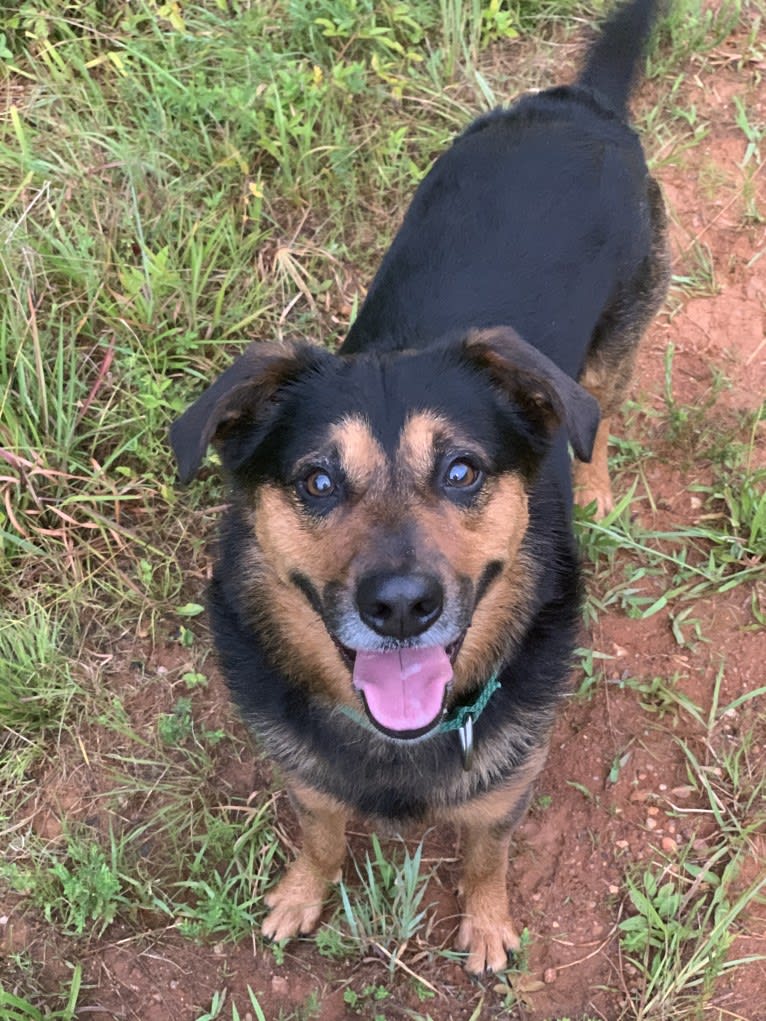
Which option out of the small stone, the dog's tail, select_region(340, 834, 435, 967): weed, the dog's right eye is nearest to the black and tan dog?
the dog's right eye

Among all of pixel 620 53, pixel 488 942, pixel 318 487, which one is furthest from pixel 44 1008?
pixel 620 53

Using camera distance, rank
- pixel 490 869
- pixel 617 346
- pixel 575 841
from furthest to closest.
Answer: pixel 617 346 → pixel 575 841 → pixel 490 869

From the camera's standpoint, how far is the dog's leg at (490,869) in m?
2.68

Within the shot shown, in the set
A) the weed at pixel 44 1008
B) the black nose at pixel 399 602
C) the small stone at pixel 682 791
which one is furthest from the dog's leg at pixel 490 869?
the weed at pixel 44 1008

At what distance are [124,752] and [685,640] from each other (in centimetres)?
225

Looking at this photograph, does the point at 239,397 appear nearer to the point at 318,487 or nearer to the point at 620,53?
the point at 318,487

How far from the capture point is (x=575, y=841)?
3219 millimetres

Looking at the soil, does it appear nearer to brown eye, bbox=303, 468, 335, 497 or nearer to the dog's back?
the dog's back

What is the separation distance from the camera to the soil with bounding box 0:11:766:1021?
9.84 feet

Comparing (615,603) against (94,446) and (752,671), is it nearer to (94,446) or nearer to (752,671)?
(752,671)

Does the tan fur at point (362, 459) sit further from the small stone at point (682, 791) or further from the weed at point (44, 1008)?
the weed at point (44, 1008)

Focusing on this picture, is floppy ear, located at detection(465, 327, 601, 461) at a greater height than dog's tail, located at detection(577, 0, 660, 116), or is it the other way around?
dog's tail, located at detection(577, 0, 660, 116)

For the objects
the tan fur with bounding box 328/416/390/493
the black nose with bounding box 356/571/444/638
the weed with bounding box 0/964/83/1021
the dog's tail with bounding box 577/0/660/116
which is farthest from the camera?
the dog's tail with bounding box 577/0/660/116

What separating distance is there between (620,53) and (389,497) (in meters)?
2.49
